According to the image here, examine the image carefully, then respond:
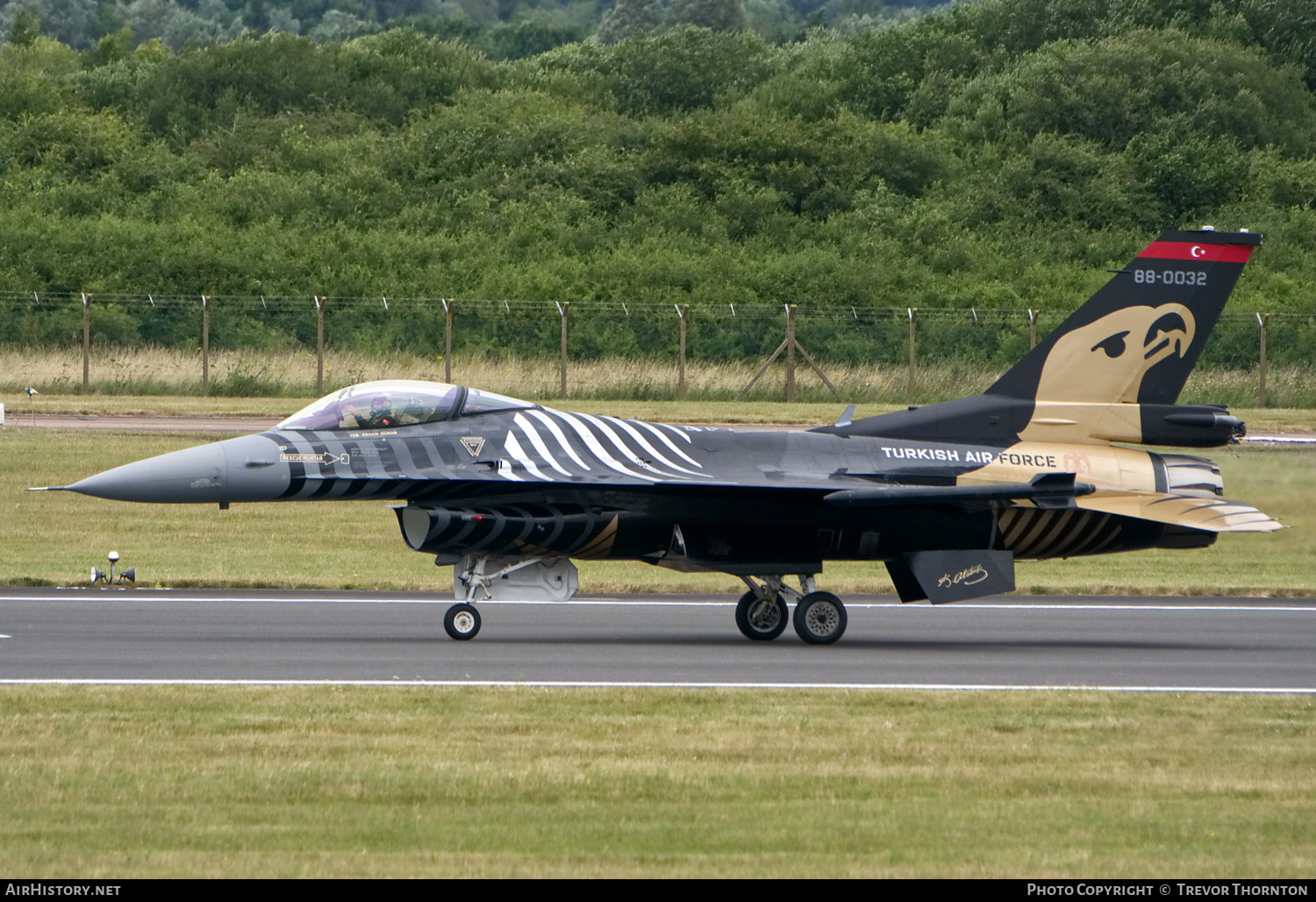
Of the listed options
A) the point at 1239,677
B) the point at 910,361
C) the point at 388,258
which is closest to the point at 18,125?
the point at 388,258

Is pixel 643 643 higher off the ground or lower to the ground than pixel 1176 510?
lower

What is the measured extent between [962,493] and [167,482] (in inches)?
263

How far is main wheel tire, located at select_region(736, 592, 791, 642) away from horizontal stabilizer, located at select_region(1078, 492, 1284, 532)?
283 centimetres

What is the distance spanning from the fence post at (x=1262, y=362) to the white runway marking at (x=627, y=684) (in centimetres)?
2714

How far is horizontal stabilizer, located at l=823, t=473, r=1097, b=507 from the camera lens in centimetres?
1471

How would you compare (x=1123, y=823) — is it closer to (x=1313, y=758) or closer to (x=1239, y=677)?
(x=1313, y=758)

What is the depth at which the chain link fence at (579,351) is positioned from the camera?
38.4 m

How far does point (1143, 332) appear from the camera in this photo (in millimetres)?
15742

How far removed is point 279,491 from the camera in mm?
14398

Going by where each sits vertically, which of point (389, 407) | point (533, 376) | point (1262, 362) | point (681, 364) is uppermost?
point (1262, 362)
